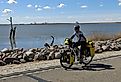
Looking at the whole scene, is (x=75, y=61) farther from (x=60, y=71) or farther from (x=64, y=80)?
(x=64, y=80)

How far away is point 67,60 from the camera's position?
527 inches

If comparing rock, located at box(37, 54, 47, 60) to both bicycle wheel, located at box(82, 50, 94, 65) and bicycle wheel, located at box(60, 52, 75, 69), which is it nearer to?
bicycle wheel, located at box(82, 50, 94, 65)

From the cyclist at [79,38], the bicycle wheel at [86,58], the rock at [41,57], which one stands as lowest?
the rock at [41,57]

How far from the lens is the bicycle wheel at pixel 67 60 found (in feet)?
43.7

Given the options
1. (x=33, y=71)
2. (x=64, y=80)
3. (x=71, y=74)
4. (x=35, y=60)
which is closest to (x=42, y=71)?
(x=33, y=71)

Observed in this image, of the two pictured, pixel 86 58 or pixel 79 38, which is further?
pixel 86 58

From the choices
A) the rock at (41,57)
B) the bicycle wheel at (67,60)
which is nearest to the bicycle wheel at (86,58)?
the bicycle wheel at (67,60)

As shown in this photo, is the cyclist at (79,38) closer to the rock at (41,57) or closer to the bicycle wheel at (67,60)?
the bicycle wheel at (67,60)

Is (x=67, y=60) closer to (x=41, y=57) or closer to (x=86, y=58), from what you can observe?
(x=86, y=58)

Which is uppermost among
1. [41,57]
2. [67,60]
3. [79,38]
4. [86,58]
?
[79,38]

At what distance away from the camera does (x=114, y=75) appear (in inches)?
454

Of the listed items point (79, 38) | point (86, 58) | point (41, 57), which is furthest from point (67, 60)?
point (41, 57)

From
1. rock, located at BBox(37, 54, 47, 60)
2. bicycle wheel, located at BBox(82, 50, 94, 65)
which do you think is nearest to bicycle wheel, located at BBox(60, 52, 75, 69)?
bicycle wheel, located at BBox(82, 50, 94, 65)

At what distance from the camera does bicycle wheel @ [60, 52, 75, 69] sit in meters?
13.3
